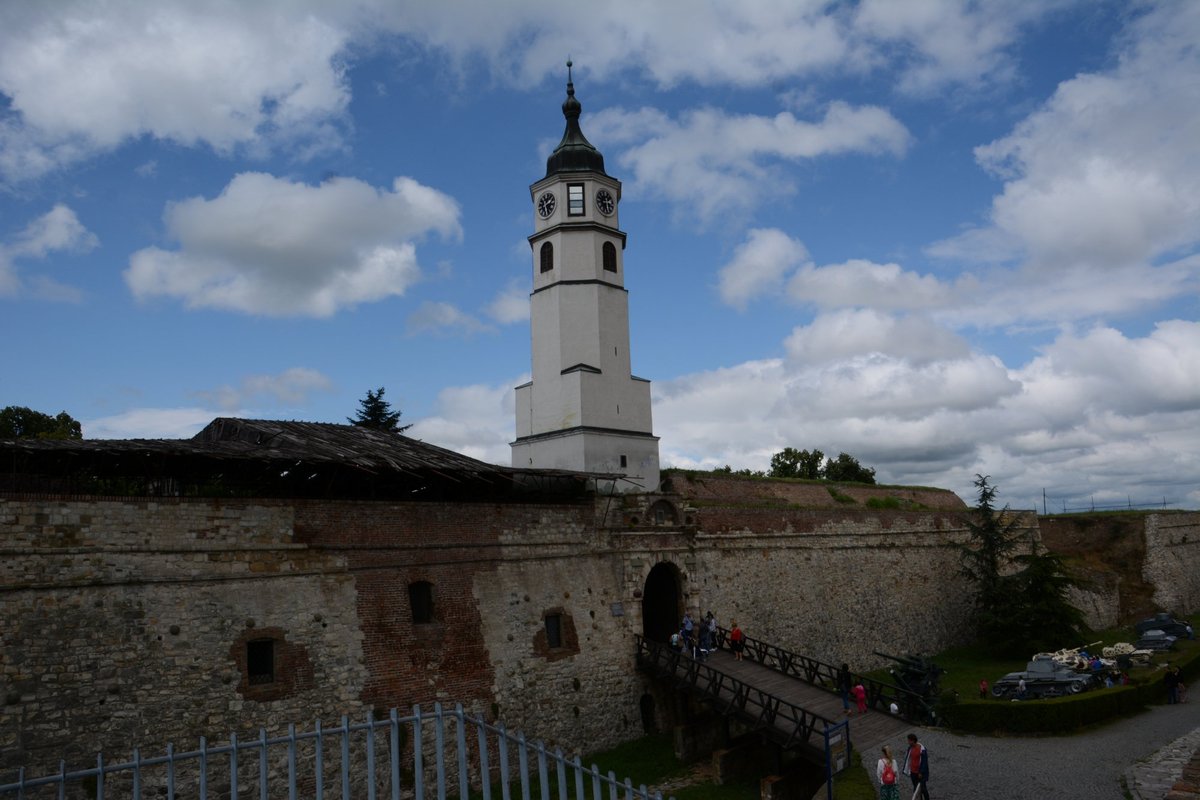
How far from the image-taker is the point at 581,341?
97.5 feet

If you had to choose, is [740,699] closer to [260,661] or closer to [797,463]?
[260,661]

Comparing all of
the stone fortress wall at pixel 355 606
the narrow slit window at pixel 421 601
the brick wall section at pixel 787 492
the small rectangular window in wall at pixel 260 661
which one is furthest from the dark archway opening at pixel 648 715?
the small rectangular window in wall at pixel 260 661

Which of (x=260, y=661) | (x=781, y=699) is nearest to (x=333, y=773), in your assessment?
(x=260, y=661)

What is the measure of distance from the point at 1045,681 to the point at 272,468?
20800 mm

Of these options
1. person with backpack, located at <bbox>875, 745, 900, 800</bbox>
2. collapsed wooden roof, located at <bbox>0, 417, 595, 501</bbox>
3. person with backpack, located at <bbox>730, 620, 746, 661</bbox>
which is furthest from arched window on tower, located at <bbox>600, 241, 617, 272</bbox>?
person with backpack, located at <bbox>875, 745, 900, 800</bbox>

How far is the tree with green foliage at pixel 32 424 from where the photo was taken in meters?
34.9

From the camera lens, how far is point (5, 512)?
14070 millimetres

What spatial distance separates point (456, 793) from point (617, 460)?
1322 centimetres

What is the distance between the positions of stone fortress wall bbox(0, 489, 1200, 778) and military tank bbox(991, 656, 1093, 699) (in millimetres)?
6303

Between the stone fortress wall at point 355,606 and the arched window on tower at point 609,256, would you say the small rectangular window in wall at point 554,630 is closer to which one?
the stone fortress wall at point 355,606

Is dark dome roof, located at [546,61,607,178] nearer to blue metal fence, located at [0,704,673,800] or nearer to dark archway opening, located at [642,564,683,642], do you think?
dark archway opening, located at [642,564,683,642]

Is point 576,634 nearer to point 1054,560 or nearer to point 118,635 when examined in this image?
point 118,635

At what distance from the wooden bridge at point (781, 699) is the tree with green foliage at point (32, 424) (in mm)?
26815

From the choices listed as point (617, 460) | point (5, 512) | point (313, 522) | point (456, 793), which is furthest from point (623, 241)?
point (5, 512)
